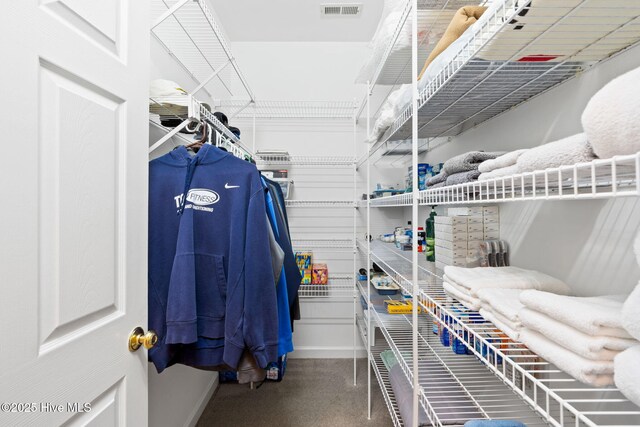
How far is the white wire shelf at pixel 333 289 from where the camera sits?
89.2 inches

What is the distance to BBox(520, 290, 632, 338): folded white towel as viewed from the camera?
404mm

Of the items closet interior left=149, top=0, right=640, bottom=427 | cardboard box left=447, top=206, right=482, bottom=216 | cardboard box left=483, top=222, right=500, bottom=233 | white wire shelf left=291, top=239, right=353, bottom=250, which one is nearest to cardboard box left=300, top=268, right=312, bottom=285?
closet interior left=149, top=0, right=640, bottom=427

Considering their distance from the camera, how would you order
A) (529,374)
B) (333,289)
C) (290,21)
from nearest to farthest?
(529,374)
(290,21)
(333,289)

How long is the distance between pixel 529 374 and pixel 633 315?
0.58 ft

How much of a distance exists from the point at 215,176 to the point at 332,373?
181 centimetres

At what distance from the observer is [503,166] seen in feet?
1.87

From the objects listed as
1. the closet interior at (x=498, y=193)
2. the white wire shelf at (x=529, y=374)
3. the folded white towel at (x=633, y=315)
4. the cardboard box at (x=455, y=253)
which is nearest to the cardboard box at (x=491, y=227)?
the closet interior at (x=498, y=193)

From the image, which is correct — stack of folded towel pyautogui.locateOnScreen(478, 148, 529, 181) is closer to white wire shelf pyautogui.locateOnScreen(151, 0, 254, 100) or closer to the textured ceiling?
white wire shelf pyautogui.locateOnScreen(151, 0, 254, 100)

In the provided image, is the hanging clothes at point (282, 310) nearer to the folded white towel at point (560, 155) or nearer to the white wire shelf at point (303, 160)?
the folded white towel at point (560, 155)

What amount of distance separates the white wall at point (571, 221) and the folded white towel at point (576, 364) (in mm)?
306

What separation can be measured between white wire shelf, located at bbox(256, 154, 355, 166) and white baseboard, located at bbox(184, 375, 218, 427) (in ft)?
5.55

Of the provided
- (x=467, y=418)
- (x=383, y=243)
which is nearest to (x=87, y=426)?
(x=467, y=418)

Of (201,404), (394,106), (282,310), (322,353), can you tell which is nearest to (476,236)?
(394,106)

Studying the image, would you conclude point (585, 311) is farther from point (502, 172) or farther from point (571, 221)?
point (571, 221)
